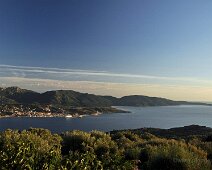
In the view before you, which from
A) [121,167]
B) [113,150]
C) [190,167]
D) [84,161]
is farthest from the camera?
[113,150]

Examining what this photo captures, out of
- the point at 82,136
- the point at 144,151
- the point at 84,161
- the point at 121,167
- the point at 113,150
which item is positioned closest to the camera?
the point at 84,161

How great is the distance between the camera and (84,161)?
8.16 m

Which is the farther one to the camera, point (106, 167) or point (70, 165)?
point (106, 167)

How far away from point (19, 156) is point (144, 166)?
7341 mm

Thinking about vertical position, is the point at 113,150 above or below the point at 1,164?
below

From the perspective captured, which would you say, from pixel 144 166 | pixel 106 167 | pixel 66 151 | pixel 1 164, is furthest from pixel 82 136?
pixel 1 164

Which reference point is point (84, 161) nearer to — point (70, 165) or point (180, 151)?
point (70, 165)

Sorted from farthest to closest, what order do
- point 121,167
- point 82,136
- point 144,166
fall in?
point 82,136 → point 144,166 → point 121,167

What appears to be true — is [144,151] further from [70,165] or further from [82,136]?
[70,165]

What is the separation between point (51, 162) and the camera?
7.60 metres

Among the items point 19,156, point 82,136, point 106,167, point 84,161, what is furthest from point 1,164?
point 82,136

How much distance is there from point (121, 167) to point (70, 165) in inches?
65.6

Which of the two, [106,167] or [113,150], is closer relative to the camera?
[106,167]

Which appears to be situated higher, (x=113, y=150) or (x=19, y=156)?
(x=19, y=156)
